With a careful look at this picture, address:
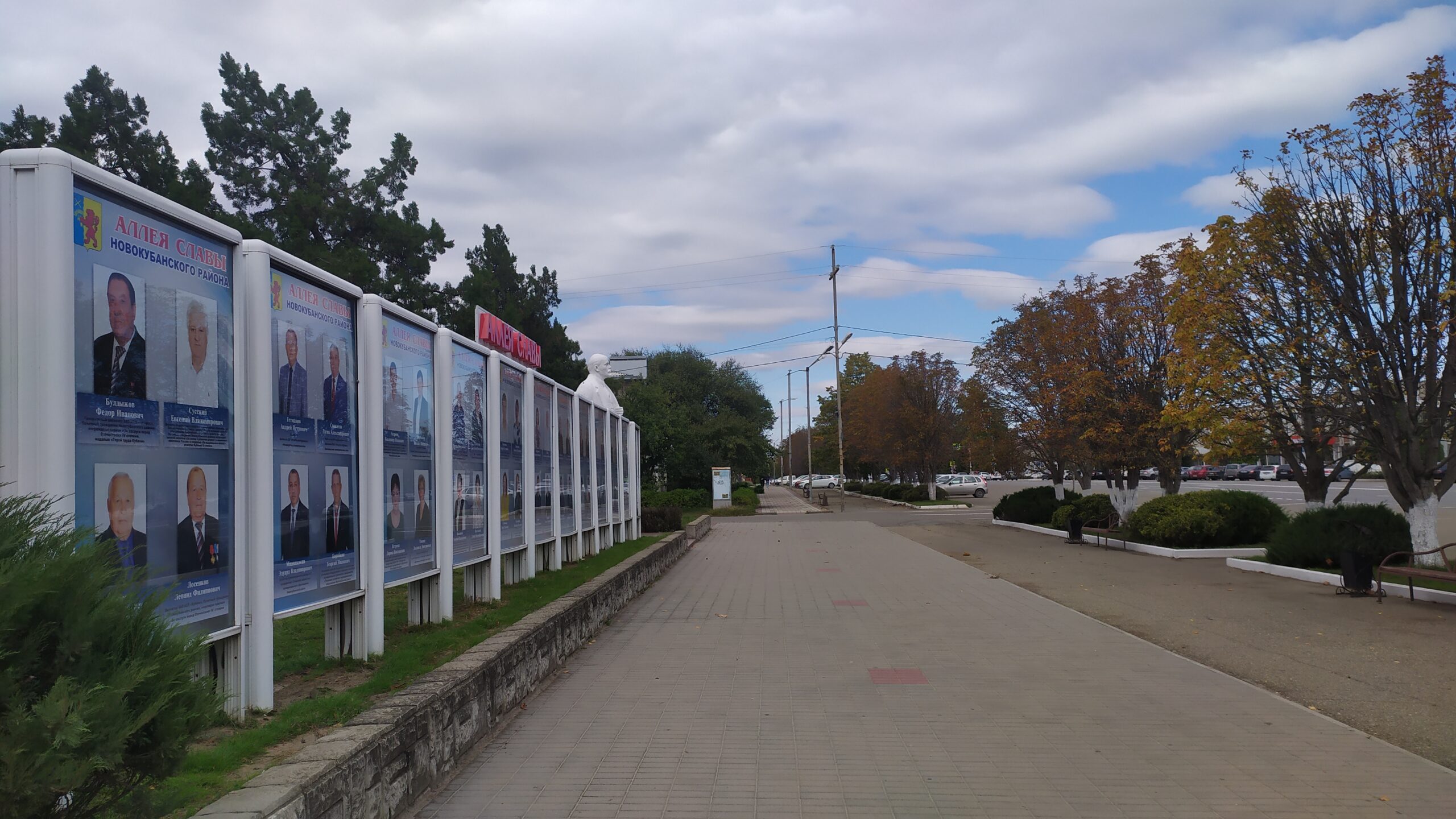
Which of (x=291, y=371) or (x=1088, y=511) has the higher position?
(x=291, y=371)

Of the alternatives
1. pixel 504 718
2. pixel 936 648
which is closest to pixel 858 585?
pixel 936 648

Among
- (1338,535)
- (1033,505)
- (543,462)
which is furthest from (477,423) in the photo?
(1033,505)

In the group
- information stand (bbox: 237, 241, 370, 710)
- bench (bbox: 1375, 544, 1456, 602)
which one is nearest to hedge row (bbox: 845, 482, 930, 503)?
bench (bbox: 1375, 544, 1456, 602)

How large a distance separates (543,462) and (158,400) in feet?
28.9

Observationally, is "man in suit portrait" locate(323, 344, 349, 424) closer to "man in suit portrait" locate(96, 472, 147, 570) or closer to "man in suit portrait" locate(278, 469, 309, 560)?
"man in suit portrait" locate(278, 469, 309, 560)

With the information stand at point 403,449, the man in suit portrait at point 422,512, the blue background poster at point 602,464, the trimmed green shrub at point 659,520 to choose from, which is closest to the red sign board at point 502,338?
the blue background poster at point 602,464

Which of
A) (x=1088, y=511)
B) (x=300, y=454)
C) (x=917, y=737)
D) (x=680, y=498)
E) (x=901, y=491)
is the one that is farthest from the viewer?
(x=901, y=491)

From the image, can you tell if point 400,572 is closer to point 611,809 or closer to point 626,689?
point 626,689

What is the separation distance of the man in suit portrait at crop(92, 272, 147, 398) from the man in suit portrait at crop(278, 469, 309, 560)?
5.16ft

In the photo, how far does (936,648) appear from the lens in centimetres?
989

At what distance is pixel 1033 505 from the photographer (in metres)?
31.8

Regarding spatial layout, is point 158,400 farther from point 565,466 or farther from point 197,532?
point 565,466

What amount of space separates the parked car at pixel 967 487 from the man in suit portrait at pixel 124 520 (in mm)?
58805

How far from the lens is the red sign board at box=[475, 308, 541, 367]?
49.2 feet
